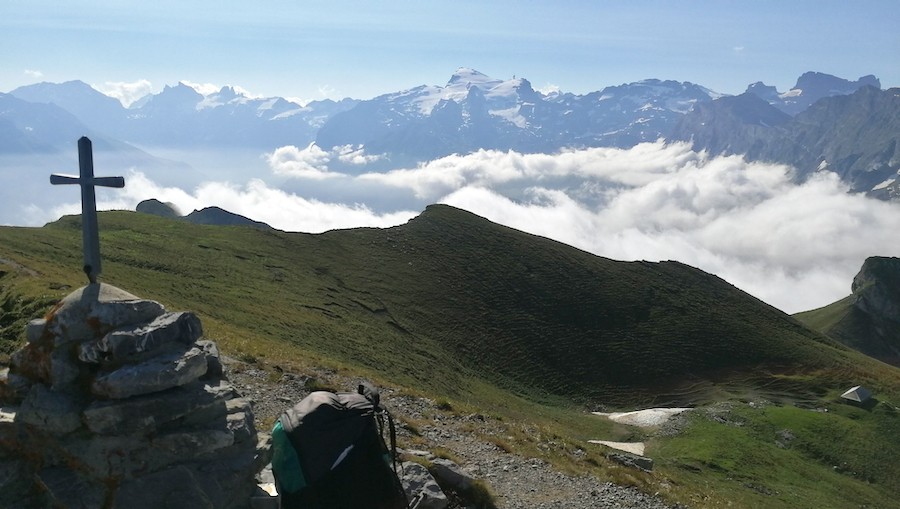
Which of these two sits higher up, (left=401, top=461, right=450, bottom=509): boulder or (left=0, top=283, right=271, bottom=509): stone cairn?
(left=0, top=283, right=271, bottom=509): stone cairn

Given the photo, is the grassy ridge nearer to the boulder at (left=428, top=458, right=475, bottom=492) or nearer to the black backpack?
the boulder at (left=428, top=458, right=475, bottom=492)

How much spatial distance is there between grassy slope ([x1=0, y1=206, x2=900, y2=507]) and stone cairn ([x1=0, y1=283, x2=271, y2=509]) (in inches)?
690

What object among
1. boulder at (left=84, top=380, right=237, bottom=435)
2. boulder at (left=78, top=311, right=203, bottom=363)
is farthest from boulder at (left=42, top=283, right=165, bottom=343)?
boulder at (left=84, top=380, right=237, bottom=435)

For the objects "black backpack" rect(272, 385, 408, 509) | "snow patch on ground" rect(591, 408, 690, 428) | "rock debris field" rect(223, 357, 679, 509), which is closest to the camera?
"black backpack" rect(272, 385, 408, 509)

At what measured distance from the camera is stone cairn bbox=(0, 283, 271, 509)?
11.0 metres

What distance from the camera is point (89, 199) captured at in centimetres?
1345

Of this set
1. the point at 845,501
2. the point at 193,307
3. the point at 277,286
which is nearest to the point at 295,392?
the point at 193,307

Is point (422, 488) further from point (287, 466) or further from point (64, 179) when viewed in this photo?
point (64, 179)

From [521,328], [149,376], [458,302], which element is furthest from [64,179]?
[458,302]

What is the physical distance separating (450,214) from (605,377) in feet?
179

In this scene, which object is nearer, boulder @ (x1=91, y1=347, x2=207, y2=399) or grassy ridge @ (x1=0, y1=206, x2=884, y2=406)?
boulder @ (x1=91, y1=347, x2=207, y2=399)

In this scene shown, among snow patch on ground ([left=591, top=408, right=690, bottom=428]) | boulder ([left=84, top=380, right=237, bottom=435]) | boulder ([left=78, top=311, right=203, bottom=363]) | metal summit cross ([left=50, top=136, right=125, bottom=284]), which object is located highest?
metal summit cross ([left=50, top=136, right=125, bottom=284])

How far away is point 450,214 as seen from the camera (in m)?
125

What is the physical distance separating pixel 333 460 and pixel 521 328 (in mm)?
80015
